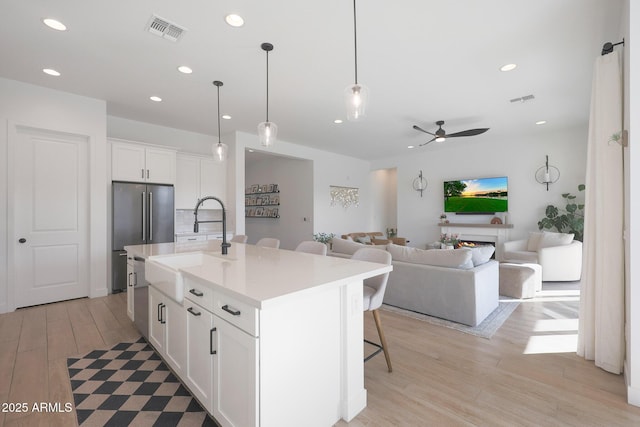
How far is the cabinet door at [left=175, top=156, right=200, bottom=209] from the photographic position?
17.0 ft

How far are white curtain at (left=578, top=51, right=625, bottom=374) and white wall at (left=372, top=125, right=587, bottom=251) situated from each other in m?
4.36

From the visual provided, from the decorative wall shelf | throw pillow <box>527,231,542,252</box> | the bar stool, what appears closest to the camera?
the bar stool

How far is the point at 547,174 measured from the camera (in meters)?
5.83

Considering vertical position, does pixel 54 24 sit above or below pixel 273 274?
above

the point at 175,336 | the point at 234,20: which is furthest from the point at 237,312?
the point at 234,20

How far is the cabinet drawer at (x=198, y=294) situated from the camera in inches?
59.7

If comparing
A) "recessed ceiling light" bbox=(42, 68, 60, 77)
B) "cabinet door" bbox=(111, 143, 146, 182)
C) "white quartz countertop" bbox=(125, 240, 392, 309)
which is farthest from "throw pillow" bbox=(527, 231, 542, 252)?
"recessed ceiling light" bbox=(42, 68, 60, 77)

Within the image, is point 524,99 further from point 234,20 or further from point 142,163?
point 142,163

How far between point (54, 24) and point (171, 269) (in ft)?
7.88

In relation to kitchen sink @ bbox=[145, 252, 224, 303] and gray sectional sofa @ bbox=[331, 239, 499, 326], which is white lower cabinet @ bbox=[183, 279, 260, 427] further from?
gray sectional sofa @ bbox=[331, 239, 499, 326]

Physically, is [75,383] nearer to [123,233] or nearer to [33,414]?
[33,414]

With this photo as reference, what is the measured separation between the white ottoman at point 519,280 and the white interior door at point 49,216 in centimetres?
587

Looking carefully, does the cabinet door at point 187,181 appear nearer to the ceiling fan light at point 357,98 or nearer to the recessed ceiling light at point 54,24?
the recessed ceiling light at point 54,24
